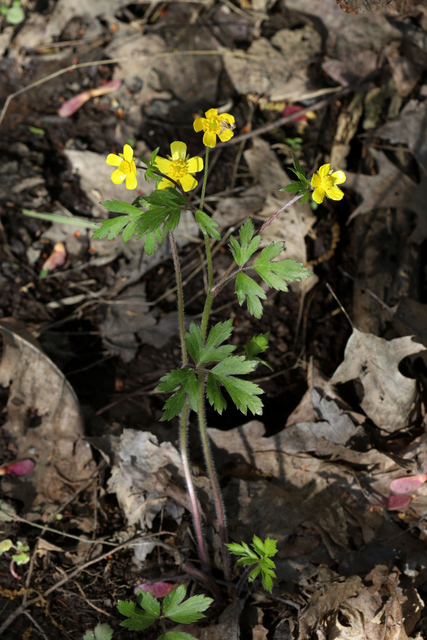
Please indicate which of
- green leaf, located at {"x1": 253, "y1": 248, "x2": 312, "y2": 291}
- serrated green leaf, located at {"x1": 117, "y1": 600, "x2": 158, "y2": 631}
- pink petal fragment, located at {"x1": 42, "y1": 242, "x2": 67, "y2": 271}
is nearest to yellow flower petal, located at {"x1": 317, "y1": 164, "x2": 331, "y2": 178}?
green leaf, located at {"x1": 253, "y1": 248, "x2": 312, "y2": 291}

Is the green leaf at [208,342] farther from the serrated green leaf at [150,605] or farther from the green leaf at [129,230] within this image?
the serrated green leaf at [150,605]

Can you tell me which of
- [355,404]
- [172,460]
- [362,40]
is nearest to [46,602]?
[172,460]

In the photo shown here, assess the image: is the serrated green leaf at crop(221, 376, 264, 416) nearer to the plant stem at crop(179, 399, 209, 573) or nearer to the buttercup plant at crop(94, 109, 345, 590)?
the buttercup plant at crop(94, 109, 345, 590)

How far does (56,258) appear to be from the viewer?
356cm

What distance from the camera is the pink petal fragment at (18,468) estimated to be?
9.05 ft

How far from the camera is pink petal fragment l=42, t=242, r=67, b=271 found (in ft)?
11.6

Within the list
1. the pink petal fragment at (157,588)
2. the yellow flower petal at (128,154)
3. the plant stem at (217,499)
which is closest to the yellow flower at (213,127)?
the yellow flower petal at (128,154)

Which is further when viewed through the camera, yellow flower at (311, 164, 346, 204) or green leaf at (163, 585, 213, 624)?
green leaf at (163, 585, 213, 624)

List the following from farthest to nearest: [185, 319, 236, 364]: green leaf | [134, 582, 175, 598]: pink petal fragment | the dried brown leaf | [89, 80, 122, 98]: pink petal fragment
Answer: [89, 80, 122, 98]: pink petal fragment < the dried brown leaf < [134, 582, 175, 598]: pink petal fragment < [185, 319, 236, 364]: green leaf

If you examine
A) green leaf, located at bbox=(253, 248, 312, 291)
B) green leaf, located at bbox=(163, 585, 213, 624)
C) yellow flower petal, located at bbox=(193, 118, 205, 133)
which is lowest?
green leaf, located at bbox=(163, 585, 213, 624)

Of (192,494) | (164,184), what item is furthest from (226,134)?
(192,494)

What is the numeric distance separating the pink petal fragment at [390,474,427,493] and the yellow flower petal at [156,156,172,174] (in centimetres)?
190

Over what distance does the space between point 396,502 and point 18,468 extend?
Answer: 2.03 metres

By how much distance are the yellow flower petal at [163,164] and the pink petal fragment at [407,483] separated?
1896 millimetres
